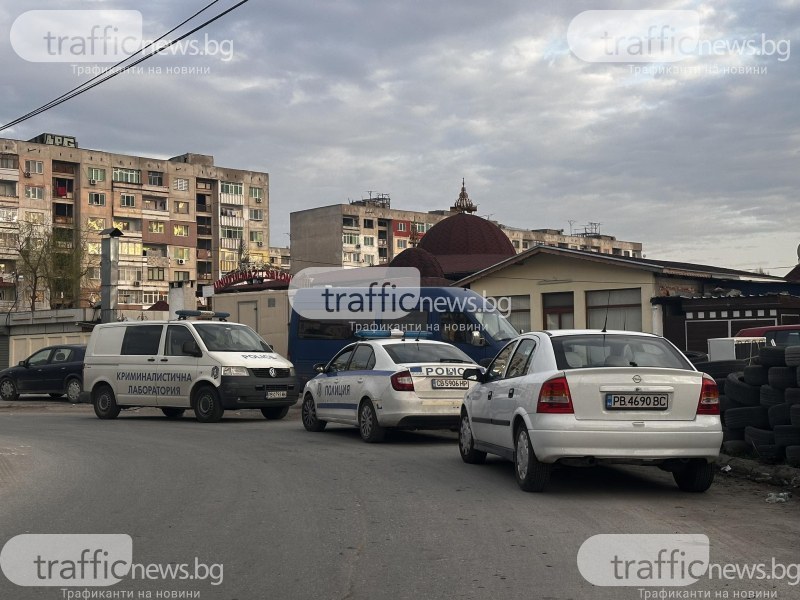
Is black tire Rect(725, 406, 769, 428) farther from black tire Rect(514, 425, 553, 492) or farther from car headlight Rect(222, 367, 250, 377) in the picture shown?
car headlight Rect(222, 367, 250, 377)

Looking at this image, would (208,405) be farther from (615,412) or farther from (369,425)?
(615,412)

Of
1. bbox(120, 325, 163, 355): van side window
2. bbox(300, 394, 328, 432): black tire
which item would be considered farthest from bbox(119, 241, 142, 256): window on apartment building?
bbox(300, 394, 328, 432): black tire

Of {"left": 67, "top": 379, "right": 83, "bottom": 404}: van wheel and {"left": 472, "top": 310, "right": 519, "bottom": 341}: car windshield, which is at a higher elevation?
{"left": 472, "top": 310, "right": 519, "bottom": 341}: car windshield

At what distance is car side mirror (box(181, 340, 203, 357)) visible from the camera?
1911 cm

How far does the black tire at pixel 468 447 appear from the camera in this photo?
11695 mm

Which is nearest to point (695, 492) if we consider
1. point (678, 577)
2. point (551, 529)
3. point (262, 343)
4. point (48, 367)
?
point (551, 529)

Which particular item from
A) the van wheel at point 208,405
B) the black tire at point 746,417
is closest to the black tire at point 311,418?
the van wheel at point 208,405

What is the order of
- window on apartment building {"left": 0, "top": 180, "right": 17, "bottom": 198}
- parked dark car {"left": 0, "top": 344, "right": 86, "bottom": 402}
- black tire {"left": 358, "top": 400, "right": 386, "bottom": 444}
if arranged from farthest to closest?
1. window on apartment building {"left": 0, "top": 180, "right": 17, "bottom": 198}
2. parked dark car {"left": 0, "top": 344, "right": 86, "bottom": 402}
3. black tire {"left": 358, "top": 400, "right": 386, "bottom": 444}

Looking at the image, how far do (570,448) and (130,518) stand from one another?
12.9 feet

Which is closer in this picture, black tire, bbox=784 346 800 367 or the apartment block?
black tire, bbox=784 346 800 367

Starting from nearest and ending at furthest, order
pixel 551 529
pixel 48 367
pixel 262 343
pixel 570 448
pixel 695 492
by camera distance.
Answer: pixel 551 529 → pixel 570 448 → pixel 695 492 → pixel 262 343 → pixel 48 367

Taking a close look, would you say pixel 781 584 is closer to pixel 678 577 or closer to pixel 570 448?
pixel 678 577

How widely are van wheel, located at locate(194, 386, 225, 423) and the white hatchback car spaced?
10340 millimetres

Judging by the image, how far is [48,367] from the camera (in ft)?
93.7
